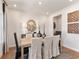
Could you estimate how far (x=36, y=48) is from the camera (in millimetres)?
3520

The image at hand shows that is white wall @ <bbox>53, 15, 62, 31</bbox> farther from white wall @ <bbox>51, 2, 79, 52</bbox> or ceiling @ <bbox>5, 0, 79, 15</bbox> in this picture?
ceiling @ <bbox>5, 0, 79, 15</bbox>

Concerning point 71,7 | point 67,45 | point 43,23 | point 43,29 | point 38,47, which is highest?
point 71,7

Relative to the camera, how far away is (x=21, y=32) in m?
8.23

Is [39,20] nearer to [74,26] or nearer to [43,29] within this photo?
[43,29]

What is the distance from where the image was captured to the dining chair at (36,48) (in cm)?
342

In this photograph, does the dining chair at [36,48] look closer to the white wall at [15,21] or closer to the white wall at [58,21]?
the white wall at [15,21]

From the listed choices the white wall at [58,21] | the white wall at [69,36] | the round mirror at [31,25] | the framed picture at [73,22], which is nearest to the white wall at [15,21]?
the round mirror at [31,25]

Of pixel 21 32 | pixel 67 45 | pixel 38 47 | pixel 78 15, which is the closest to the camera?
pixel 38 47

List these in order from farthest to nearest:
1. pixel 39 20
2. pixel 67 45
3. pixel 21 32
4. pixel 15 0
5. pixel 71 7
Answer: pixel 39 20 → pixel 21 32 → pixel 67 45 → pixel 71 7 → pixel 15 0

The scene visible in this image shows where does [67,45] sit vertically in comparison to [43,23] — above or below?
below

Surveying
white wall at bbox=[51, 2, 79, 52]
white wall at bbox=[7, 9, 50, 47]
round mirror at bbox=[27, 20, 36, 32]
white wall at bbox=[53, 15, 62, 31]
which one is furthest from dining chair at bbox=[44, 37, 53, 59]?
white wall at bbox=[53, 15, 62, 31]

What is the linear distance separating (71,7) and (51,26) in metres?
3.86

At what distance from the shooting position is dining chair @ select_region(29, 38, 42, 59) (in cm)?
342

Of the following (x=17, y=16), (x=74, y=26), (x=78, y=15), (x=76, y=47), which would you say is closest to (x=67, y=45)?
(x=76, y=47)
